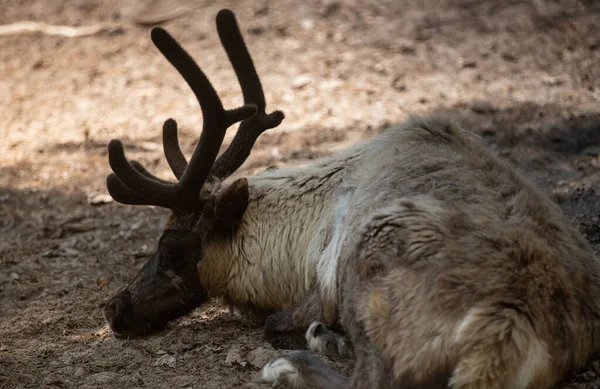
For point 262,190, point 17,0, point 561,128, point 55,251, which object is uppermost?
point 17,0

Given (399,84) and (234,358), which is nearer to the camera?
(234,358)

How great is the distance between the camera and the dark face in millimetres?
4920

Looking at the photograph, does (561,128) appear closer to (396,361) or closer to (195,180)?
(195,180)

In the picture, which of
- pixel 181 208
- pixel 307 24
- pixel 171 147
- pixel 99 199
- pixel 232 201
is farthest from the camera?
pixel 307 24

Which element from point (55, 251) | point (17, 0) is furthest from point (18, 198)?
point (17, 0)

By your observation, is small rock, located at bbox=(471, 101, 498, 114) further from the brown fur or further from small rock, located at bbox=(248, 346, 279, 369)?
small rock, located at bbox=(248, 346, 279, 369)

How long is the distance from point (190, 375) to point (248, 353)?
366 mm

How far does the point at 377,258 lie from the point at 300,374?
0.71m

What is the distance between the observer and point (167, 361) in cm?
452

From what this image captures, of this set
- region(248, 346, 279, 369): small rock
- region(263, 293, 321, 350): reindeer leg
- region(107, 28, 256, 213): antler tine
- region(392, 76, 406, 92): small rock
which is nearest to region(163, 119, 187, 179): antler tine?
region(107, 28, 256, 213): antler tine

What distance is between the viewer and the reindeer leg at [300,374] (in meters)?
3.97

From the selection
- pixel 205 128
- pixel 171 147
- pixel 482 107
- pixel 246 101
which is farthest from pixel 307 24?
pixel 205 128

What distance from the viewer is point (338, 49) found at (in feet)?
30.6

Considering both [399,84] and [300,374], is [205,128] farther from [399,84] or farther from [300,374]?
[399,84]
